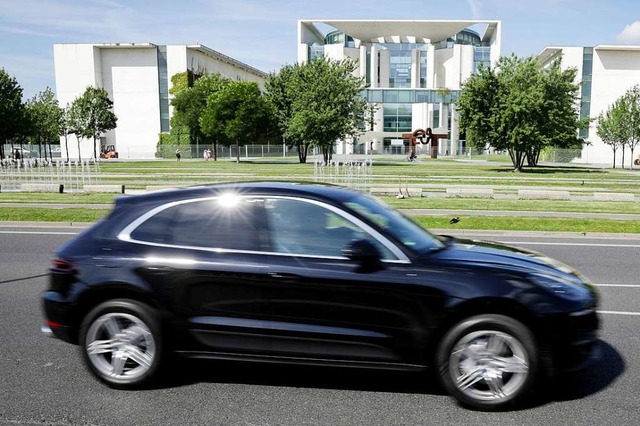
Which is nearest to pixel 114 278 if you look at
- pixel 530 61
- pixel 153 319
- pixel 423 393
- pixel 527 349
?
pixel 153 319

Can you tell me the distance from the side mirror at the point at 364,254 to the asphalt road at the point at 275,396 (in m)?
1.05

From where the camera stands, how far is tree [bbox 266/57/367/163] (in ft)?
169

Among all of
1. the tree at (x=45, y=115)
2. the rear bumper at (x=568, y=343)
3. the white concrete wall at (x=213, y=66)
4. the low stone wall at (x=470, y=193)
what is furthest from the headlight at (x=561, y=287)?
the white concrete wall at (x=213, y=66)

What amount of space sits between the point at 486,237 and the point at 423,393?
8572mm

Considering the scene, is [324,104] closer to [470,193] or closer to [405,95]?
[470,193]

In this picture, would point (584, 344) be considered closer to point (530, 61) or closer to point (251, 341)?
point (251, 341)

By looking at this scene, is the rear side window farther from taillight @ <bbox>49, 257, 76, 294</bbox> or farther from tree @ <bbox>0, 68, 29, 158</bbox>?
tree @ <bbox>0, 68, 29, 158</bbox>

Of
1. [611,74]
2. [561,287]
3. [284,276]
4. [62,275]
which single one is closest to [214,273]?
[284,276]

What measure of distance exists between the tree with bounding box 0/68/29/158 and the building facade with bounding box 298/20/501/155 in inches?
1939

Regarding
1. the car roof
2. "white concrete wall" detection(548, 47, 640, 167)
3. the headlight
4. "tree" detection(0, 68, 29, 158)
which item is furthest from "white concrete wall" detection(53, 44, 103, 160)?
the headlight

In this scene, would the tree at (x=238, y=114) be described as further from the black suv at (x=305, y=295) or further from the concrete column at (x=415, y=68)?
the black suv at (x=305, y=295)

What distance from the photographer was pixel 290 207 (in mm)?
4410

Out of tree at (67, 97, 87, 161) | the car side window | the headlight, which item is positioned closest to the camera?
the headlight

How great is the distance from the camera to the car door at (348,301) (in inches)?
161
